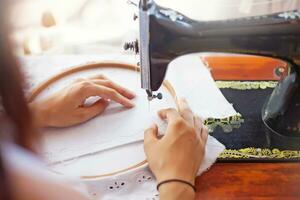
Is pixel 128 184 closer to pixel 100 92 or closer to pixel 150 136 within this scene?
pixel 150 136

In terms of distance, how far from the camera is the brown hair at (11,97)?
21.0 inches

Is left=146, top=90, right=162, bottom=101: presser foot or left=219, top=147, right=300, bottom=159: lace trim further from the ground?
left=146, top=90, right=162, bottom=101: presser foot

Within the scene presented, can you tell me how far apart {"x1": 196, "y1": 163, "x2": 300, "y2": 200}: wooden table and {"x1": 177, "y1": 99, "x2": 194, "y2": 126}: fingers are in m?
0.12

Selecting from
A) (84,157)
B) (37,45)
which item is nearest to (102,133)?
(84,157)

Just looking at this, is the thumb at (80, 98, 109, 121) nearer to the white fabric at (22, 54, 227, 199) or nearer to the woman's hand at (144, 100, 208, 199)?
the white fabric at (22, 54, 227, 199)

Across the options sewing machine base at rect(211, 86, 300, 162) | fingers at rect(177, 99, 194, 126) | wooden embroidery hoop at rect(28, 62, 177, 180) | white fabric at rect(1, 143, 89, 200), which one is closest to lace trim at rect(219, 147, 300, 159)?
sewing machine base at rect(211, 86, 300, 162)

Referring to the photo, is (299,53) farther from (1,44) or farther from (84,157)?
(1,44)

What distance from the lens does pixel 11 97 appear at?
58 centimetres

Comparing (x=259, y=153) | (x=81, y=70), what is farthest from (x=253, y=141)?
(x=81, y=70)

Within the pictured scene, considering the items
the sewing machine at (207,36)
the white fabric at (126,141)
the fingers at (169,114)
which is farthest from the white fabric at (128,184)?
the sewing machine at (207,36)

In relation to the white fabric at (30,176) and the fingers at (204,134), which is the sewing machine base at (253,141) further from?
the white fabric at (30,176)

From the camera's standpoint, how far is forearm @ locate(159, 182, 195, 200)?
0.91 metres

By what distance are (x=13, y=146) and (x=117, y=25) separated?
1524mm

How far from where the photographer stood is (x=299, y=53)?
991 mm
